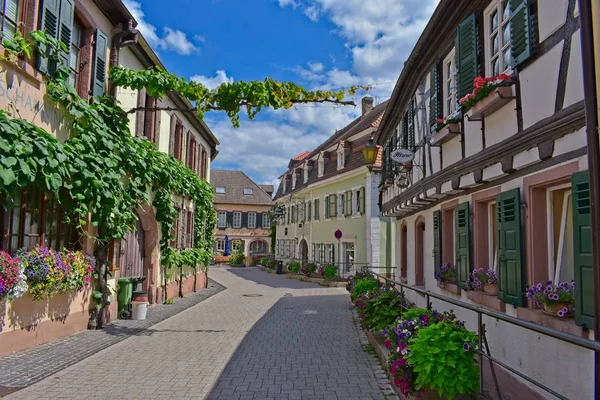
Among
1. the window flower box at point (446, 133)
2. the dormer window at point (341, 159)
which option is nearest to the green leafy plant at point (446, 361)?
the window flower box at point (446, 133)

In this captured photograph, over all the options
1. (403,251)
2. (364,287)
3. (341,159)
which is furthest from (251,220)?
(364,287)

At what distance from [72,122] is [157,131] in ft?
17.2

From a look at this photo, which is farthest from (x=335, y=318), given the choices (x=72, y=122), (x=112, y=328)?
(x=72, y=122)

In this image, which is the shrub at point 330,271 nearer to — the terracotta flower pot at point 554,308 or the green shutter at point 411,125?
the green shutter at point 411,125

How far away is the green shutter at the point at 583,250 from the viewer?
4.07 metres

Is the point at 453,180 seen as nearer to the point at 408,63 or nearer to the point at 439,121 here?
the point at 439,121

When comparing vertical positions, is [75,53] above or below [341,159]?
below

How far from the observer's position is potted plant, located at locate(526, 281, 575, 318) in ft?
14.6

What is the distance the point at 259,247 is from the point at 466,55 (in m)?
46.1

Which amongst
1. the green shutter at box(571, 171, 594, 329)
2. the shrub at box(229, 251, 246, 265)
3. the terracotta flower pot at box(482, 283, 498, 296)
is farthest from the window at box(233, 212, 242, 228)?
the green shutter at box(571, 171, 594, 329)

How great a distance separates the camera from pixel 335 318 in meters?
12.3

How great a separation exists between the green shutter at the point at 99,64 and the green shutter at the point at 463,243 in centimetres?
707

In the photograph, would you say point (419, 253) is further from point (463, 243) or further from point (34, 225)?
point (34, 225)

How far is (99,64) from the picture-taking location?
9.34 metres
